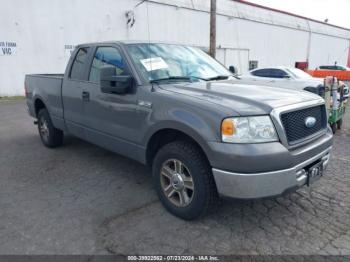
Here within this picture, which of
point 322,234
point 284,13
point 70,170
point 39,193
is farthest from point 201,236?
point 284,13

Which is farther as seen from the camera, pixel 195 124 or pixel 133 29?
pixel 133 29

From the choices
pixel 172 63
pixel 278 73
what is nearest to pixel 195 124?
pixel 172 63

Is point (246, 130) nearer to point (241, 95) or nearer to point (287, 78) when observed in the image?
point (241, 95)

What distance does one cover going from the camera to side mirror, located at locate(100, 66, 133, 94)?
3328mm

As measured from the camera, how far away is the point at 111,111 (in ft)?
12.3

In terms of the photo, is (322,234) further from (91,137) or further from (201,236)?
(91,137)

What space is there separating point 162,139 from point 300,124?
1.41 metres

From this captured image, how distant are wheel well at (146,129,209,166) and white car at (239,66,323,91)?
6.45m

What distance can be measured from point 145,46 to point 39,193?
7.46 ft

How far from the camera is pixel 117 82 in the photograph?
11.1 ft

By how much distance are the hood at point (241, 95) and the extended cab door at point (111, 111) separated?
19.8 inches

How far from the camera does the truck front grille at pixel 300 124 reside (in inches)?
107

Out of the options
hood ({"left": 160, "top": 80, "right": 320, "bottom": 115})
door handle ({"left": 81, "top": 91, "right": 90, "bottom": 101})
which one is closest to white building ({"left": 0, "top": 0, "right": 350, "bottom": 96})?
door handle ({"left": 81, "top": 91, "right": 90, "bottom": 101})

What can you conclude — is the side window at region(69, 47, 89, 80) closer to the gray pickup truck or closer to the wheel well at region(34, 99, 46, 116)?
the gray pickup truck
